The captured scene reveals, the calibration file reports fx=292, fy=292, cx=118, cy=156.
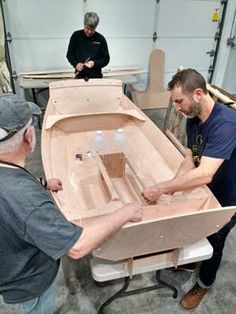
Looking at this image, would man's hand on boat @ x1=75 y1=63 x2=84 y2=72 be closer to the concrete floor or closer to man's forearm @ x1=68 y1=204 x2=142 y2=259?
the concrete floor

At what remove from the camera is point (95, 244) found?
1053mm

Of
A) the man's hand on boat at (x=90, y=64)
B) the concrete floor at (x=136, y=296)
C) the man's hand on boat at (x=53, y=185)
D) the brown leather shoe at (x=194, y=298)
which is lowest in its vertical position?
the concrete floor at (x=136, y=296)

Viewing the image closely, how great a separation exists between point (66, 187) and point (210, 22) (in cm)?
444

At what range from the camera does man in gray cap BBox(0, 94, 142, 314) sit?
0.95 m

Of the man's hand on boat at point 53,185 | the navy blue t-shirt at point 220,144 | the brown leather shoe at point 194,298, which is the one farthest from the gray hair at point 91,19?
the brown leather shoe at point 194,298

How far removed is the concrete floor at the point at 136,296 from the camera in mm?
1968

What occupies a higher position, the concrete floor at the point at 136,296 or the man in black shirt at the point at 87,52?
the man in black shirt at the point at 87,52

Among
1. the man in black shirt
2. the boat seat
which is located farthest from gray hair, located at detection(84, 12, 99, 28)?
the boat seat

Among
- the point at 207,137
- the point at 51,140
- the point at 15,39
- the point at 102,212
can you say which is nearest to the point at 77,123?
the point at 51,140

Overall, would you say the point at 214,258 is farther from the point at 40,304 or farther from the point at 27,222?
the point at 27,222

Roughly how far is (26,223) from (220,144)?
1051 mm

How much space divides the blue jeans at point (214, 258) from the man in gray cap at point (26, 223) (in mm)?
753

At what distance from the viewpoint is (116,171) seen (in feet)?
7.58

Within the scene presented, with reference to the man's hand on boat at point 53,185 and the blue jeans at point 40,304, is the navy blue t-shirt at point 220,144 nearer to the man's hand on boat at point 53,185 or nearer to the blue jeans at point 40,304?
the man's hand on boat at point 53,185
